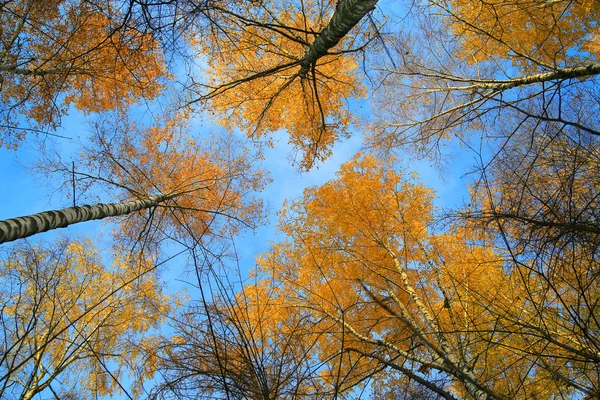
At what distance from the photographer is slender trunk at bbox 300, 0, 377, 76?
259 cm

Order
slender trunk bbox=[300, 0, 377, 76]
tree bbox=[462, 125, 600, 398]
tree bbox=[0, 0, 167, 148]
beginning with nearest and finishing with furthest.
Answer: tree bbox=[462, 125, 600, 398] < slender trunk bbox=[300, 0, 377, 76] < tree bbox=[0, 0, 167, 148]

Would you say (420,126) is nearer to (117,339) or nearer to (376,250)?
(376,250)

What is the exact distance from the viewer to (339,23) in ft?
9.14

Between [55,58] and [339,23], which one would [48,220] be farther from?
[55,58]

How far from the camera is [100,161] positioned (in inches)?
292

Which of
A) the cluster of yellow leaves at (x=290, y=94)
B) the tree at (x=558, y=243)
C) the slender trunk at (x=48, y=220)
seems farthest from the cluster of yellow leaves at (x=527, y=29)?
the slender trunk at (x=48, y=220)

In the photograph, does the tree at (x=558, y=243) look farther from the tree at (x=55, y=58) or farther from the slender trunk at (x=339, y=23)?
the tree at (x=55, y=58)

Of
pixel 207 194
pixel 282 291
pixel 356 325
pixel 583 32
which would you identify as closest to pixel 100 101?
pixel 207 194

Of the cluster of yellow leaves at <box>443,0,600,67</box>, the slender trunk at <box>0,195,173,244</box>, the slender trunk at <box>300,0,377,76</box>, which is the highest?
the cluster of yellow leaves at <box>443,0,600,67</box>

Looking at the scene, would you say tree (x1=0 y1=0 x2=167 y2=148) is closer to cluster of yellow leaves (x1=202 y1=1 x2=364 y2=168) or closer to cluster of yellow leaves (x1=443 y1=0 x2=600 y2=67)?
cluster of yellow leaves (x1=202 y1=1 x2=364 y2=168)

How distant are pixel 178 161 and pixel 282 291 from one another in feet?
14.5

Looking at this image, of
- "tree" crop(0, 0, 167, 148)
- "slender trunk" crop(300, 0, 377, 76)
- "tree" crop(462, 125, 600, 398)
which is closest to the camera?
"tree" crop(462, 125, 600, 398)

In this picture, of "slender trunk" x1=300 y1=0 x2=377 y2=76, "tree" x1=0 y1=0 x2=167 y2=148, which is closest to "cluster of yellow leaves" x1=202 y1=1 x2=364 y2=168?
"tree" x1=0 y1=0 x2=167 y2=148

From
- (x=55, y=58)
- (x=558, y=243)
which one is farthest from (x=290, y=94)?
(x=558, y=243)
